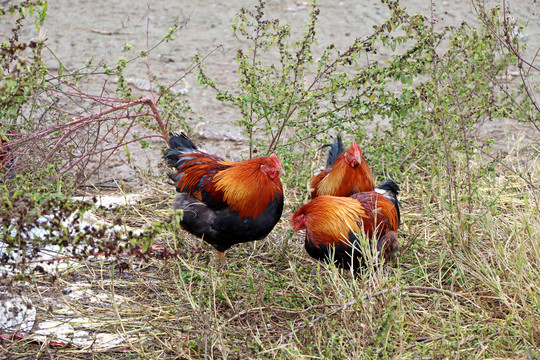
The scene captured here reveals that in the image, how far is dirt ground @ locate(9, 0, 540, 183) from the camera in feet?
22.8

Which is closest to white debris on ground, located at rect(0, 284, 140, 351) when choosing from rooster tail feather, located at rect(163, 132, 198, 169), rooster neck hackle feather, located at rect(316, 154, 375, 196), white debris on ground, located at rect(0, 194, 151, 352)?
white debris on ground, located at rect(0, 194, 151, 352)

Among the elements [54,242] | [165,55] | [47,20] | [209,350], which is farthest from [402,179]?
[47,20]

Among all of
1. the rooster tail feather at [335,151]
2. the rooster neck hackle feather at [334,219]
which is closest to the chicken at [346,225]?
the rooster neck hackle feather at [334,219]

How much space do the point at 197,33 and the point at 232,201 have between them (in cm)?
556

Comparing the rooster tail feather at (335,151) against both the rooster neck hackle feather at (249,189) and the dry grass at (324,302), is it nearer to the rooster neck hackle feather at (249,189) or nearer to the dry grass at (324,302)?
the dry grass at (324,302)

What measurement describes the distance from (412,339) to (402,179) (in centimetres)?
247

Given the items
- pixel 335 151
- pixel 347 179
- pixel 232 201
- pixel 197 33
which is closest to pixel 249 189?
pixel 232 201

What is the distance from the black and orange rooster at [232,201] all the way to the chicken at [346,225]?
0.24 meters

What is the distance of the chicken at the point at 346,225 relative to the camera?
3.64 m

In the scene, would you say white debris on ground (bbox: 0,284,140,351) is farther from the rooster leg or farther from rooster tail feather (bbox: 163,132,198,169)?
rooster tail feather (bbox: 163,132,198,169)

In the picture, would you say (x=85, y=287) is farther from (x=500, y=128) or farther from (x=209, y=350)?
(x=500, y=128)

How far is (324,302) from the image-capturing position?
3203 mm

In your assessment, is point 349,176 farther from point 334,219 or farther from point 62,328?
point 62,328

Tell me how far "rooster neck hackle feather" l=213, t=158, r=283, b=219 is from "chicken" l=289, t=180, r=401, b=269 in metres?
0.25
